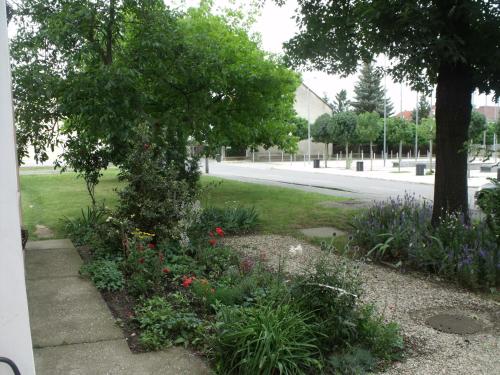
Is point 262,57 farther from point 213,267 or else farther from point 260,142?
point 213,267

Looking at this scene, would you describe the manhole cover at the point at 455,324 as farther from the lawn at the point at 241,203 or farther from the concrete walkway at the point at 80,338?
the lawn at the point at 241,203

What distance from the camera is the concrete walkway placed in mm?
3482

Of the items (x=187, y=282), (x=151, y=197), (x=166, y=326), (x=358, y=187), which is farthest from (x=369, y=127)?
(x=166, y=326)

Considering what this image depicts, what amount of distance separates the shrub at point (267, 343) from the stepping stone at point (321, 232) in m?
5.11

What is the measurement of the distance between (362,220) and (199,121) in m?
3.80

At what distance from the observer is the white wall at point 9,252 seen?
6.40 ft

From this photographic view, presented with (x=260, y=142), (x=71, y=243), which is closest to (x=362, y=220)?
(x=71, y=243)

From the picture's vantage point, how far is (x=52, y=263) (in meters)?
6.46

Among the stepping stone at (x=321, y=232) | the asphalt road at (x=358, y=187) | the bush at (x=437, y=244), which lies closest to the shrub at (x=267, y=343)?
the bush at (x=437, y=244)

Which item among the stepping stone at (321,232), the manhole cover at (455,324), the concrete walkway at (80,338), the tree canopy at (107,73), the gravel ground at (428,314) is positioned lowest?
the manhole cover at (455,324)

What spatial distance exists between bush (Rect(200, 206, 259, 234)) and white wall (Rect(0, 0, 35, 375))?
642cm

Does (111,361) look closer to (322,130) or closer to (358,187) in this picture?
(358,187)

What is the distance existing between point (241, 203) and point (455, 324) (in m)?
9.23

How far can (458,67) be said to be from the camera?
25.0 ft
